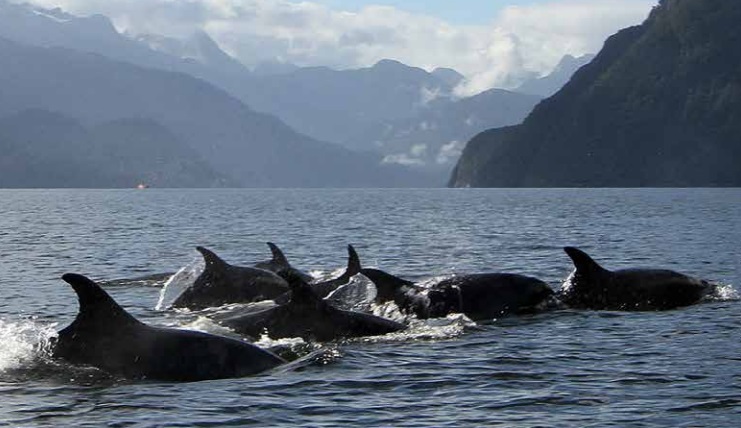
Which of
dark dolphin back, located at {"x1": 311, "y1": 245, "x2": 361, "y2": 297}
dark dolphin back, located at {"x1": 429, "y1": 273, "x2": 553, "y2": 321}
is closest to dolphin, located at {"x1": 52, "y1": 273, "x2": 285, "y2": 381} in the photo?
dark dolphin back, located at {"x1": 429, "y1": 273, "x2": 553, "y2": 321}

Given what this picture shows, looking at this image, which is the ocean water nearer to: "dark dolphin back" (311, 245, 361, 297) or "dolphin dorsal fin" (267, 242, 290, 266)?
"dark dolphin back" (311, 245, 361, 297)

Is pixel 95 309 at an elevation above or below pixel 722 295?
above

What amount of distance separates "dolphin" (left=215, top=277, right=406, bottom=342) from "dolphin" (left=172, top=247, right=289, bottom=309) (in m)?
→ 6.60

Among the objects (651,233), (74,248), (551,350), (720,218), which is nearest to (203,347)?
(551,350)

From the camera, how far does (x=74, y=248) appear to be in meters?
70.2

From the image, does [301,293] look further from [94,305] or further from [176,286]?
[176,286]

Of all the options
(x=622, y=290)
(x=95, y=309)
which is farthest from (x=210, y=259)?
(x=95, y=309)

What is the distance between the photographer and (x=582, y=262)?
31312 mm

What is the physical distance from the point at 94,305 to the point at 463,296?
11.5 meters

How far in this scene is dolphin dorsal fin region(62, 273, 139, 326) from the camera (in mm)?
20547

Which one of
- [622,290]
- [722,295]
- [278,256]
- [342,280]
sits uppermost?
[278,256]

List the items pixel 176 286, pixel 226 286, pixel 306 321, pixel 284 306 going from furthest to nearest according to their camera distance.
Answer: pixel 176 286 → pixel 226 286 → pixel 284 306 → pixel 306 321

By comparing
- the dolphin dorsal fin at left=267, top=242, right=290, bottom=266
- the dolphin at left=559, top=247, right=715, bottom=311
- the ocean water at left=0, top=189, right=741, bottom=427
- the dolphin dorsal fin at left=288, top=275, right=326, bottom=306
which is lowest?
the ocean water at left=0, top=189, right=741, bottom=427

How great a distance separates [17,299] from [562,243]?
40578 millimetres
